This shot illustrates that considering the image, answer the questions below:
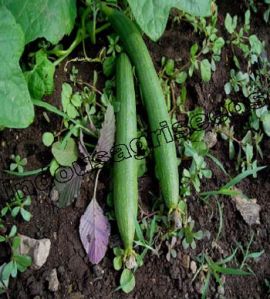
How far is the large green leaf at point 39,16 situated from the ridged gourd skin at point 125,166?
1.12ft

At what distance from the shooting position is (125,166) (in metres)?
2.17

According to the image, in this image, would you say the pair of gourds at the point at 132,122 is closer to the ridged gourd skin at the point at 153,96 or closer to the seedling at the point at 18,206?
the ridged gourd skin at the point at 153,96

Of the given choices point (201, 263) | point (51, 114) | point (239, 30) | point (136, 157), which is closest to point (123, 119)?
point (136, 157)

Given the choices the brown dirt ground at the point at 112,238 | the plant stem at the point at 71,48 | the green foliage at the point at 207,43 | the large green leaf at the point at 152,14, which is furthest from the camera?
the green foliage at the point at 207,43

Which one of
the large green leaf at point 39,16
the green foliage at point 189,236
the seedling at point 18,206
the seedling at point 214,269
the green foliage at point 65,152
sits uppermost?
the large green leaf at point 39,16

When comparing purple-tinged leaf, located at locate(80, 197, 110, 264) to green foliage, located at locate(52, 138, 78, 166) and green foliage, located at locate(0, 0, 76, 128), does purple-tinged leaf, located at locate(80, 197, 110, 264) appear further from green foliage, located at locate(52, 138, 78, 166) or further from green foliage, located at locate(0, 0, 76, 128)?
green foliage, located at locate(0, 0, 76, 128)

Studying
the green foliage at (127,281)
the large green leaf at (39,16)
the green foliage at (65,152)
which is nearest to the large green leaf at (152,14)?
the large green leaf at (39,16)

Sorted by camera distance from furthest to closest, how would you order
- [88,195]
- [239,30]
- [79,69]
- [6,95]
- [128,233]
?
[239,30] < [79,69] < [88,195] < [128,233] < [6,95]

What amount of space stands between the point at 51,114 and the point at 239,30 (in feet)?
3.50

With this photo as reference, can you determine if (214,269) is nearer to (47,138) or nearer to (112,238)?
(112,238)

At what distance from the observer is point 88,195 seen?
223 centimetres

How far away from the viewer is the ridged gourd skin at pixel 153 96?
7.21 ft

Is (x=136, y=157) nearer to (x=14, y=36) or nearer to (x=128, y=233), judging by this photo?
(x=128, y=233)

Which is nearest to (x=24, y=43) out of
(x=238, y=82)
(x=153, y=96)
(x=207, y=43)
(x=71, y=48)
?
(x=71, y=48)
